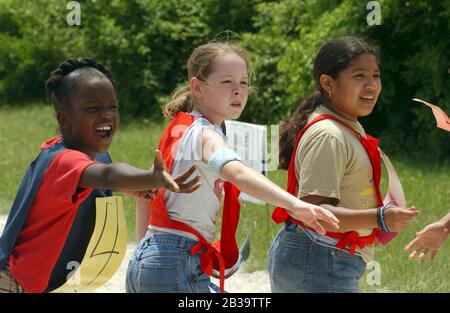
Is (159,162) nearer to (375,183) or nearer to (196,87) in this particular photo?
(196,87)

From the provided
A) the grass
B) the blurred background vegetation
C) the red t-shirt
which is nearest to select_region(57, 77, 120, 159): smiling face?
the red t-shirt

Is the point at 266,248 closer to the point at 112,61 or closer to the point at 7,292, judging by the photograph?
the point at 7,292

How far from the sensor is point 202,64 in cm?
377

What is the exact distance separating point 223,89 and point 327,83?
1.63ft

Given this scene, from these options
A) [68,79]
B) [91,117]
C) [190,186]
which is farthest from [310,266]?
[68,79]

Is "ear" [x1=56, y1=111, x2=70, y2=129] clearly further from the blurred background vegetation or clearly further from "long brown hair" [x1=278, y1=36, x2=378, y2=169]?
the blurred background vegetation

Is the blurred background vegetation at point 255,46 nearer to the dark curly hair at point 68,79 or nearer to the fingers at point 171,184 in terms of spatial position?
the dark curly hair at point 68,79

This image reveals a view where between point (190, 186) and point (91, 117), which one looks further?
point (91, 117)

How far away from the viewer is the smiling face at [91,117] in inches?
139

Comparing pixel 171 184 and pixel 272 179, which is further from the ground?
pixel 171 184

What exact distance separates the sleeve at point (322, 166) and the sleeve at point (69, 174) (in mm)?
841

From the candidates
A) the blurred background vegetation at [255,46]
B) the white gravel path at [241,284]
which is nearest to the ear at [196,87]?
the white gravel path at [241,284]
